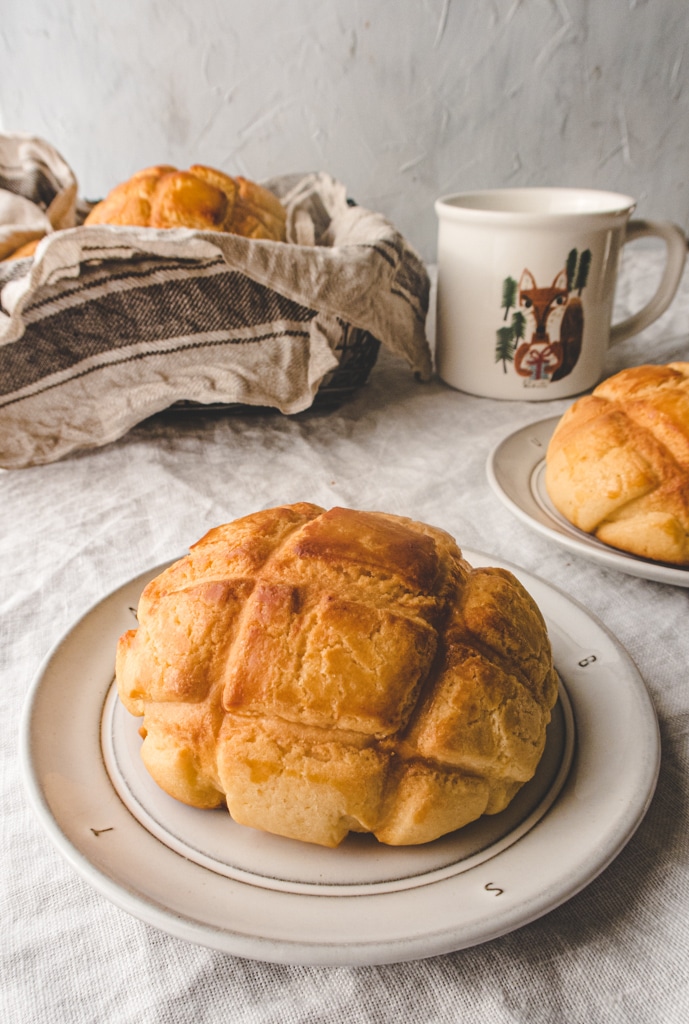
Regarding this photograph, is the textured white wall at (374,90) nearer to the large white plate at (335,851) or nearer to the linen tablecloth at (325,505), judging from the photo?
the linen tablecloth at (325,505)

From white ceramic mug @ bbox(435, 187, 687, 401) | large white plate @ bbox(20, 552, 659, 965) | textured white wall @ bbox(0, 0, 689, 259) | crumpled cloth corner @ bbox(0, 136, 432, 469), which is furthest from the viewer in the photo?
textured white wall @ bbox(0, 0, 689, 259)

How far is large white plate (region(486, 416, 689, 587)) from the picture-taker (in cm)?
68

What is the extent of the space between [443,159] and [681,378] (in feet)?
4.56

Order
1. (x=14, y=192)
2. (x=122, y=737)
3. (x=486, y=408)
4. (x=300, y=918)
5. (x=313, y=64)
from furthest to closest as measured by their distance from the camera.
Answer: (x=313, y=64) → (x=14, y=192) → (x=486, y=408) → (x=122, y=737) → (x=300, y=918)

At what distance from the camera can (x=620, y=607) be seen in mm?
724

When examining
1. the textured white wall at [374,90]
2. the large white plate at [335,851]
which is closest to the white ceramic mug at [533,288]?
the large white plate at [335,851]

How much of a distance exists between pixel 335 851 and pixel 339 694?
87 mm

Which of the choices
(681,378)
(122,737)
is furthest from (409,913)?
(681,378)

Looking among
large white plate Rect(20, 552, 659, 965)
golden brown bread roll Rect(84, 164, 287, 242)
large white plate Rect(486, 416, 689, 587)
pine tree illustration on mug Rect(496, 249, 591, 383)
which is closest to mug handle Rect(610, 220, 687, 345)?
pine tree illustration on mug Rect(496, 249, 591, 383)

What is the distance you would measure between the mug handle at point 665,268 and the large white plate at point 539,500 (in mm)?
370

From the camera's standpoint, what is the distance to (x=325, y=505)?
0.96 metres

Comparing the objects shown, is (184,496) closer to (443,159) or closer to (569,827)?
(569,827)

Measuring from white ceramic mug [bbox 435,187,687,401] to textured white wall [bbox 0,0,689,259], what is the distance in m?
0.83

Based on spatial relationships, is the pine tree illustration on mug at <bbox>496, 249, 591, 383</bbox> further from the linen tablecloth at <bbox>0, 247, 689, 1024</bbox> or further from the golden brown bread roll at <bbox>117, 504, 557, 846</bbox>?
the golden brown bread roll at <bbox>117, 504, 557, 846</bbox>
